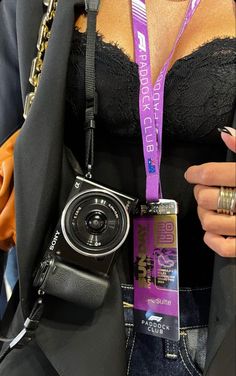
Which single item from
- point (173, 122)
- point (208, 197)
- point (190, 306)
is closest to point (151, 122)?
Result: point (173, 122)

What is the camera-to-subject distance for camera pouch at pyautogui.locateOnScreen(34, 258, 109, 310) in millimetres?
548

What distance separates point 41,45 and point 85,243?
273 mm

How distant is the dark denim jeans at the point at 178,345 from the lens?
0.58m

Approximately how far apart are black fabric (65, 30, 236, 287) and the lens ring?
0.09 metres

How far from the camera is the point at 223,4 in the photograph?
0.60 metres

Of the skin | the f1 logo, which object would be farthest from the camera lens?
the f1 logo

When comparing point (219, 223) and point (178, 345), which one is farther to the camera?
point (178, 345)

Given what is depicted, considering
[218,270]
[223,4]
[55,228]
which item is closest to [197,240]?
[218,270]

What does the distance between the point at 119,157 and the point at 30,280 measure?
0.20 metres

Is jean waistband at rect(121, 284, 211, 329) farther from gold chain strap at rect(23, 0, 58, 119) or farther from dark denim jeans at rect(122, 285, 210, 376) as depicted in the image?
→ gold chain strap at rect(23, 0, 58, 119)

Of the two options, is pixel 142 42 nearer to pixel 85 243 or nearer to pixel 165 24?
pixel 165 24

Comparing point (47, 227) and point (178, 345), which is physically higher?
point (47, 227)

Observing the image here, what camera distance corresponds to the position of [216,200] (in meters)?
0.49

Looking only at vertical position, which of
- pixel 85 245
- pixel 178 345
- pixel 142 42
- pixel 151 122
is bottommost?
pixel 178 345
